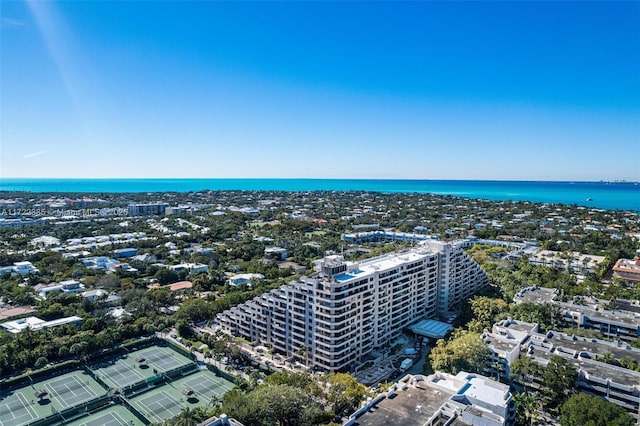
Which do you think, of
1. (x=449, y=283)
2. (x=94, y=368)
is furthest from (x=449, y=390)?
(x=94, y=368)

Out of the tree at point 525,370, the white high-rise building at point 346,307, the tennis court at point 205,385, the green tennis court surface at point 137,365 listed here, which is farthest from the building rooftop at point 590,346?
the green tennis court surface at point 137,365

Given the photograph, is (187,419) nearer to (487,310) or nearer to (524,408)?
(524,408)

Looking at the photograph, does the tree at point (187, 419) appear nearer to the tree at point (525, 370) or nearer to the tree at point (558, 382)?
the tree at point (525, 370)

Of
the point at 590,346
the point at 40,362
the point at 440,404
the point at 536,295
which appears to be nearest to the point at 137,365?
the point at 40,362

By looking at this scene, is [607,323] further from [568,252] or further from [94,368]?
[94,368]

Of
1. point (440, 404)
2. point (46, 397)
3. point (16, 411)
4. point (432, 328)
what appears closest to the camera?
point (440, 404)

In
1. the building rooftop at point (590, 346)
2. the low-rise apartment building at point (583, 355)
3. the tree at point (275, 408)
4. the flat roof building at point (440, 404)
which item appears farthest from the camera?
the building rooftop at point (590, 346)

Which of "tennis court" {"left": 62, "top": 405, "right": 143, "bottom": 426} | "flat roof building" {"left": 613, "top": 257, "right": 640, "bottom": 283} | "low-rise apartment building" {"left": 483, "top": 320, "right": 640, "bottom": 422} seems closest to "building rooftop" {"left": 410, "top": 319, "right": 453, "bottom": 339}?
"low-rise apartment building" {"left": 483, "top": 320, "right": 640, "bottom": 422}
